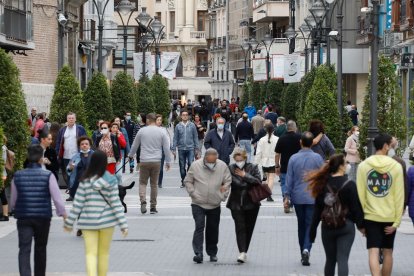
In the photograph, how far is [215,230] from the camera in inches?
701

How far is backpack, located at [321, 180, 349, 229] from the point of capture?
46.1ft

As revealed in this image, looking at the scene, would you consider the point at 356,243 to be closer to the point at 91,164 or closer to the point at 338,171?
the point at 338,171

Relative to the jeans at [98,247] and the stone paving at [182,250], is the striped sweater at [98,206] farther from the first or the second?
the stone paving at [182,250]

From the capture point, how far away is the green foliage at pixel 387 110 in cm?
2808

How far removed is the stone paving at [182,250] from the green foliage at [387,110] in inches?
146

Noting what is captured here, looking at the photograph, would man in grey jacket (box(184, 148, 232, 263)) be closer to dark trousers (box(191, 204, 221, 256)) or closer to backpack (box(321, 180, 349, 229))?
dark trousers (box(191, 204, 221, 256))

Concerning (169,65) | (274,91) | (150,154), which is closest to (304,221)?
(150,154)

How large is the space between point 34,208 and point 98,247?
2.97 feet

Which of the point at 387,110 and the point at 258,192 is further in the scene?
the point at 387,110

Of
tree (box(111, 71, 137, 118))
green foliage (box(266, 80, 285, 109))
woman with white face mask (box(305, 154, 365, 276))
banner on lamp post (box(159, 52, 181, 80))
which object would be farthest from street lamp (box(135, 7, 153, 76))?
woman with white face mask (box(305, 154, 365, 276))

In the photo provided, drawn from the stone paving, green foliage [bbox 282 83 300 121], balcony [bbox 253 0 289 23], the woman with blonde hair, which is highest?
balcony [bbox 253 0 289 23]

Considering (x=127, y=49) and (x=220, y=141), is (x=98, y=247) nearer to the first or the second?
(x=220, y=141)

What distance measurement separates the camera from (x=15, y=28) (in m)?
45.2

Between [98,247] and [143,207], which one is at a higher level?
[98,247]
